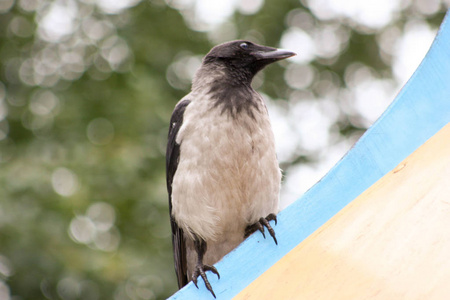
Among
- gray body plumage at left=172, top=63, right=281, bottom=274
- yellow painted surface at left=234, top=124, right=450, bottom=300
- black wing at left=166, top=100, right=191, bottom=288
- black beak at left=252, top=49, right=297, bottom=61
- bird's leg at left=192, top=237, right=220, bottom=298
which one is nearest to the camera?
yellow painted surface at left=234, top=124, right=450, bottom=300

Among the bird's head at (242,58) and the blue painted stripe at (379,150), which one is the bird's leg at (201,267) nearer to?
the blue painted stripe at (379,150)

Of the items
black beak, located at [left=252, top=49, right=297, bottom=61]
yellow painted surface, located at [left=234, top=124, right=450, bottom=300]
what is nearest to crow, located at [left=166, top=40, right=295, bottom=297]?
black beak, located at [left=252, top=49, right=297, bottom=61]

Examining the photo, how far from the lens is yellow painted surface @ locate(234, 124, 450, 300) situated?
2363 millimetres

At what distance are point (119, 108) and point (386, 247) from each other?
18.8 feet

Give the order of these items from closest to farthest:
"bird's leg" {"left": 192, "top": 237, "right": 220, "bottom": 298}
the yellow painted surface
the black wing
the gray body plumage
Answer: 1. the yellow painted surface
2. "bird's leg" {"left": 192, "top": 237, "right": 220, "bottom": 298}
3. the gray body plumage
4. the black wing

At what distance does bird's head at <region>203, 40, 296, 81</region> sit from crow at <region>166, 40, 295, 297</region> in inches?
11.3

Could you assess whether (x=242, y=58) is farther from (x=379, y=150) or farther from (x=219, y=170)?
(x=379, y=150)

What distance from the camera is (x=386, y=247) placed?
2445mm

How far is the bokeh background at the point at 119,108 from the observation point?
6562 mm

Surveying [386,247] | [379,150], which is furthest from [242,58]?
[386,247]

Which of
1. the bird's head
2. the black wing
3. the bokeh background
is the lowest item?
the bokeh background

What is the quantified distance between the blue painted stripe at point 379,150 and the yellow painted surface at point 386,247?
1.5 inches

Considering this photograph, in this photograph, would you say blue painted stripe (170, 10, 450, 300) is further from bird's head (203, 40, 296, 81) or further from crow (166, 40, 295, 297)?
bird's head (203, 40, 296, 81)

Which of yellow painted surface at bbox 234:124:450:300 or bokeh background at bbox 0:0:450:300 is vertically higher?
yellow painted surface at bbox 234:124:450:300
